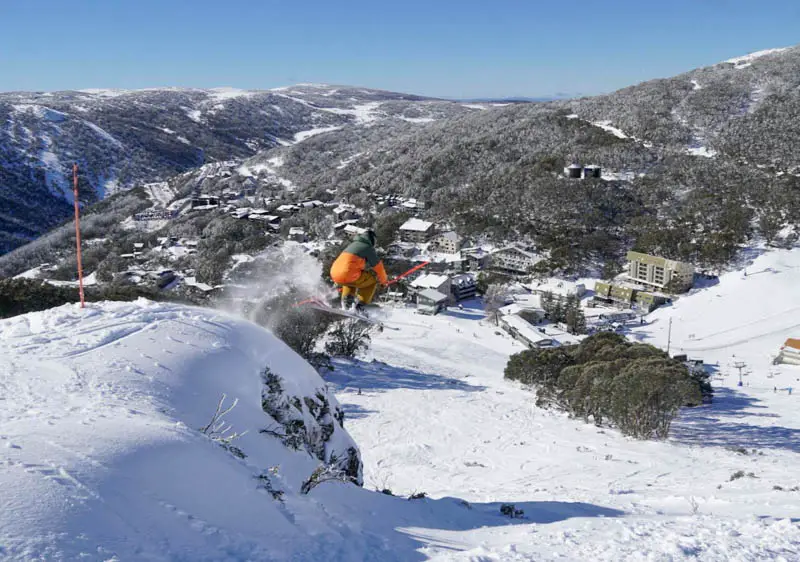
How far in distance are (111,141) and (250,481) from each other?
457ft

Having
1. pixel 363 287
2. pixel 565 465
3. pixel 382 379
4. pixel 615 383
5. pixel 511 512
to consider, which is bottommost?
pixel 382 379

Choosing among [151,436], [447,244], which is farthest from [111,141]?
[151,436]

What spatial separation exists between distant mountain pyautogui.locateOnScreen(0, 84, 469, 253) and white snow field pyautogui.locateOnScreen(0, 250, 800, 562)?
79.7 m

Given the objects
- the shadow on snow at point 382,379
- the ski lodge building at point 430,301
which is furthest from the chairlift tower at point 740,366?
the ski lodge building at point 430,301

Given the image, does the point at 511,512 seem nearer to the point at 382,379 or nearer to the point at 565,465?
the point at 565,465

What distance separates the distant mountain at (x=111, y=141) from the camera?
299ft

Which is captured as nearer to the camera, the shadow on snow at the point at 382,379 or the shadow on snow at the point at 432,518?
the shadow on snow at the point at 432,518

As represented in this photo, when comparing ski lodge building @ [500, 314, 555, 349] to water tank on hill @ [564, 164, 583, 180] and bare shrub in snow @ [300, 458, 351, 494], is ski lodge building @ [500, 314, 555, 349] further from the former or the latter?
water tank on hill @ [564, 164, 583, 180]

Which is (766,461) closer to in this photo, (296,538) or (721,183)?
(296,538)

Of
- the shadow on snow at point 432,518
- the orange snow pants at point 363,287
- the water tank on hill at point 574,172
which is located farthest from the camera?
the water tank on hill at point 574,172

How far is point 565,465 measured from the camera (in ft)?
46.1

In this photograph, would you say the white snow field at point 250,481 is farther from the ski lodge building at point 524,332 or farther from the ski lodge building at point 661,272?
the ski lodge building at point 661,272

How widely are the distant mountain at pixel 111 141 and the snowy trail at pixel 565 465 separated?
234ft

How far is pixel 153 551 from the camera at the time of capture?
421 cm
